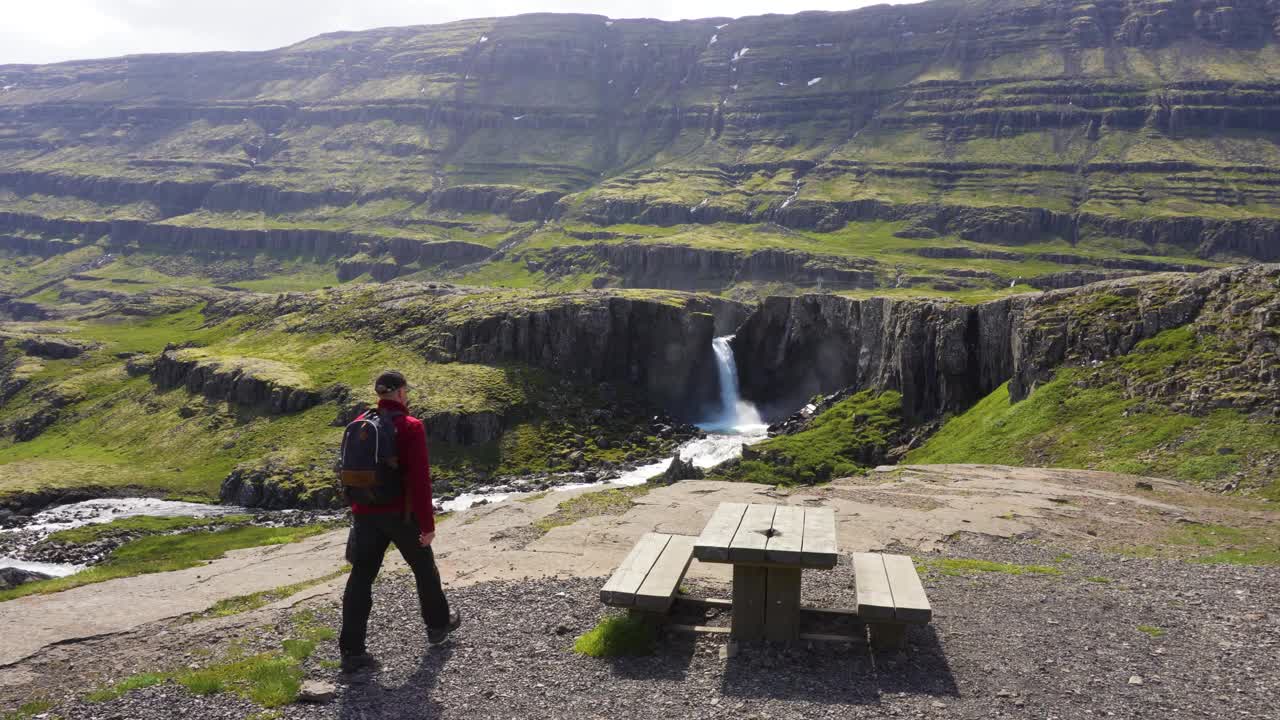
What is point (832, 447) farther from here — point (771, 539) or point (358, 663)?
point (358, 663)

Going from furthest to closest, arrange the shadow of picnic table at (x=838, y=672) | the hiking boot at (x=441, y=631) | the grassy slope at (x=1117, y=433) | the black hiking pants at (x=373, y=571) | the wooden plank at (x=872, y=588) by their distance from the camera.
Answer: the grassy slope at (x=1117, y=433) → the hiking boot at (x=441, y=631) → the black hiking pants at (x=373, y=571) → the wooden plank at (x=872, y=588) → the shadow of picnic table at (x=838, y=672)

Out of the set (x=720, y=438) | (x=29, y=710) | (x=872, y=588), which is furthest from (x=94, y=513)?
(x=872, y=588)

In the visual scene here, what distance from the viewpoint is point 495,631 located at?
47.4ft

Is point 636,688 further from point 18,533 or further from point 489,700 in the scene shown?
point 18,533

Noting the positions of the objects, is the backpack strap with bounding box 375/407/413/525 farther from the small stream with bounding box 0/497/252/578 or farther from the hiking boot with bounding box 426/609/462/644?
the small stream with bounding box 0/497/252/578

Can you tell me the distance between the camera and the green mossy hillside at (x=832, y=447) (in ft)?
183

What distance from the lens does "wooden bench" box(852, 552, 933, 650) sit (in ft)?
41.9

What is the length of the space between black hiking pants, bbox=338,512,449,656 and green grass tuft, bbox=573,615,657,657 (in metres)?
2.33

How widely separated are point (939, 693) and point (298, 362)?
338ft

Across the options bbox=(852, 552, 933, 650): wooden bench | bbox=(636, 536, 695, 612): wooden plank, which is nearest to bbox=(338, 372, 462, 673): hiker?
bbox=(636, 536, 695, 612): wooden plank

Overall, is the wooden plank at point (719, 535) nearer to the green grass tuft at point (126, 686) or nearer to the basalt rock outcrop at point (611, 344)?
the green grass tuft at point (126, 686)

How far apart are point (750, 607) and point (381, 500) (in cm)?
576

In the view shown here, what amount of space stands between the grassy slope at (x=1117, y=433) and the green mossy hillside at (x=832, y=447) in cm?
563

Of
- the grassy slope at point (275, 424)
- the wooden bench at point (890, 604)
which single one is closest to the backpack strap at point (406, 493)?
the wooden bench at point (890, 604)
